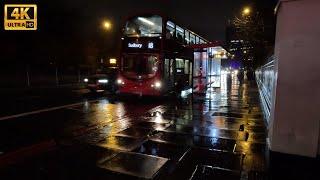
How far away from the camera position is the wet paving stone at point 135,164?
17.4 ft

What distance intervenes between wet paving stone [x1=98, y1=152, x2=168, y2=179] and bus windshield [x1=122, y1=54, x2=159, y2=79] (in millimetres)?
9279

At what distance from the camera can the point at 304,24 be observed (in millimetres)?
5367

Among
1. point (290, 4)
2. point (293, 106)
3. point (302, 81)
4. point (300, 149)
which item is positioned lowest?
point (300, 149)

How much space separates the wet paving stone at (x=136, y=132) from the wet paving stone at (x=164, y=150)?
0.76 meters

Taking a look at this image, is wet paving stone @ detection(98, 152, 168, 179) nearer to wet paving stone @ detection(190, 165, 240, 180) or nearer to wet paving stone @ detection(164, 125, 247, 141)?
wet paving stone @ detection(190, 165, 240, 180)

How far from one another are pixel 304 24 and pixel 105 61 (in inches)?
1405

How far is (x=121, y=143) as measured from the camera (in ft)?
23.8

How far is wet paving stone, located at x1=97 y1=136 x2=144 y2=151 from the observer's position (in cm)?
689

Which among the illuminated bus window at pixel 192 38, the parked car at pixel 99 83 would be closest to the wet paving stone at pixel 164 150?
the parked car at pixel 99 83

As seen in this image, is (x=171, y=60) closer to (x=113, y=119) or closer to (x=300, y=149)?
(x=113, y=119)

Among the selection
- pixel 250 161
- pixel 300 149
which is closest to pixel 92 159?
pixel 250 161

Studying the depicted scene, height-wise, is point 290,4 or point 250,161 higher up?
point 290,4

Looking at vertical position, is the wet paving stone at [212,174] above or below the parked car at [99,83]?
below

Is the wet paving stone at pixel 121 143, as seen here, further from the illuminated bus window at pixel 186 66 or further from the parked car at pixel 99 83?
the illuminated bus window at pixel 186 66
